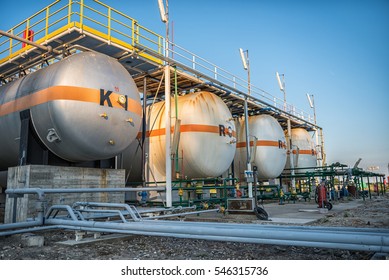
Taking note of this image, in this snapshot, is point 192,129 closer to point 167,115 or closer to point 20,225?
point 167,115

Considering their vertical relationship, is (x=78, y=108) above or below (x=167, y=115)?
below

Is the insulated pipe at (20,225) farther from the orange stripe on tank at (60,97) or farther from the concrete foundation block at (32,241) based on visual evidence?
the orange stripe on tank at (60,97)

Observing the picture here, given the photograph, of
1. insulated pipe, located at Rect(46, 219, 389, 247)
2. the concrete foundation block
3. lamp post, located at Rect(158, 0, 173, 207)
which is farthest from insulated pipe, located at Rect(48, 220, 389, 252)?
lamp post, located at Rect(158, 0, 173, 207)

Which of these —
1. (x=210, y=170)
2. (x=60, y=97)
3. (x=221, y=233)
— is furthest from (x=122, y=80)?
(x=221, y=233)

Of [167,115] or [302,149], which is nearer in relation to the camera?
[167,115]

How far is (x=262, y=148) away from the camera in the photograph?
18.4 meters

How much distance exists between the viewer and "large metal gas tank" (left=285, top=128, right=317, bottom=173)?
24.8 metres

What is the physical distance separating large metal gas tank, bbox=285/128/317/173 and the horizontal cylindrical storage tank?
12.1 metres

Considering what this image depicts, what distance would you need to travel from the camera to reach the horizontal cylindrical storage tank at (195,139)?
12.8 meters

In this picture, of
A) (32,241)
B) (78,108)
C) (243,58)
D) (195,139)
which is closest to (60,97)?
(78,108)

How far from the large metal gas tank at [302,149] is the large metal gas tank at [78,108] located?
17.2 m

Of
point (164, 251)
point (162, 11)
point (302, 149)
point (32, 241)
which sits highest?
point (162, 11)

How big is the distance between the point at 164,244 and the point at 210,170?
290 inches

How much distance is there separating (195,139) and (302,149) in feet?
50.5
